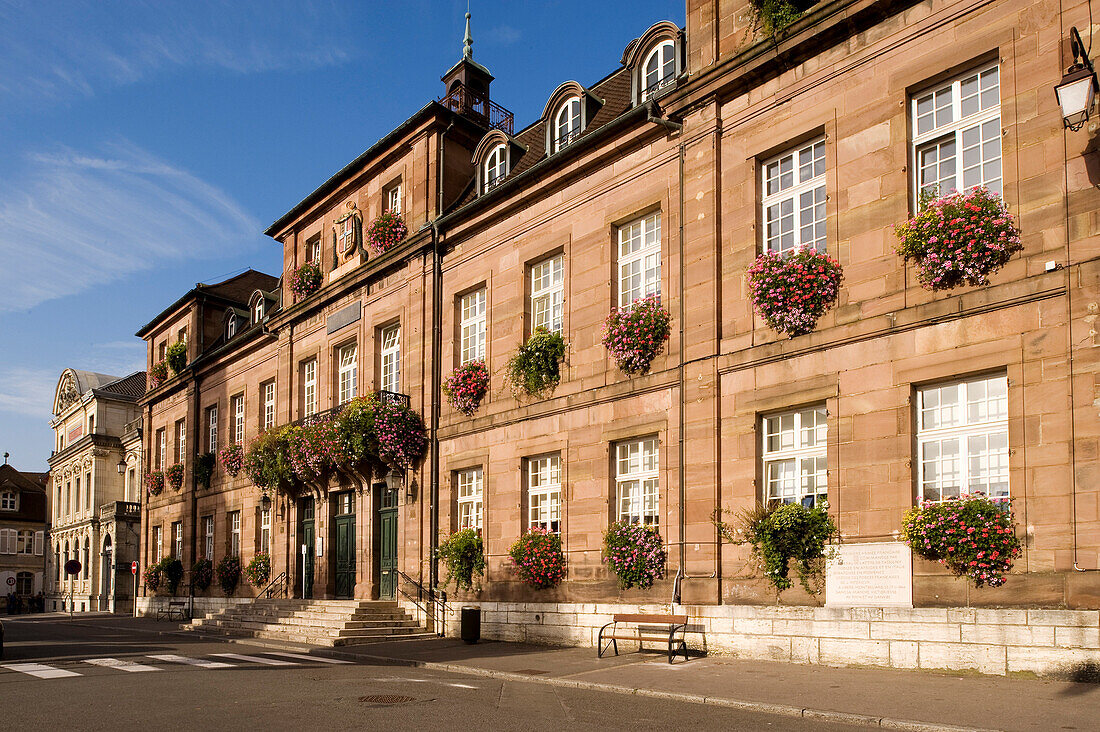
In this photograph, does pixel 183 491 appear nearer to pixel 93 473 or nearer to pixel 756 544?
pixel 93 473

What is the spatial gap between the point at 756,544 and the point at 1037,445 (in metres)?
4.50

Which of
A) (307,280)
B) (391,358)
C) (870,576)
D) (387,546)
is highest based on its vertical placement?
(307,280)

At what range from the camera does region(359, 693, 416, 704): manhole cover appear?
12.2 m

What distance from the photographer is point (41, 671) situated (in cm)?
Result: 1617

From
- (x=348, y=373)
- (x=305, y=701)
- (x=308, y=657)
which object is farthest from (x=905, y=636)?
(x=348, y=373)

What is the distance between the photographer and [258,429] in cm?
3462

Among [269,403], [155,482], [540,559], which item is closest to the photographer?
[540,559]

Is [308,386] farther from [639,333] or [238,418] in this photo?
[639,333]

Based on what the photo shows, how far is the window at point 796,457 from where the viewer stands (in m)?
15.3

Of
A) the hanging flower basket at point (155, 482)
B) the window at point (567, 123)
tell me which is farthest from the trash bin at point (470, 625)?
the hanging flower basket at point (155, 482)

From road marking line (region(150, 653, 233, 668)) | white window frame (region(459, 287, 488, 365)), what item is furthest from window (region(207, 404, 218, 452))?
road marking line (region(150, 653, 233, 668))

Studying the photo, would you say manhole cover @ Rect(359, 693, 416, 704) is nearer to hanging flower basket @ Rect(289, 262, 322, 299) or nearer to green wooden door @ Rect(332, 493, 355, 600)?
green wooden door @ Rect(332, 493, 355, 600)

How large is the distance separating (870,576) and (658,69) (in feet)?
33.2

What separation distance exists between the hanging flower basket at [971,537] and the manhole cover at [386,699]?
6.66m
